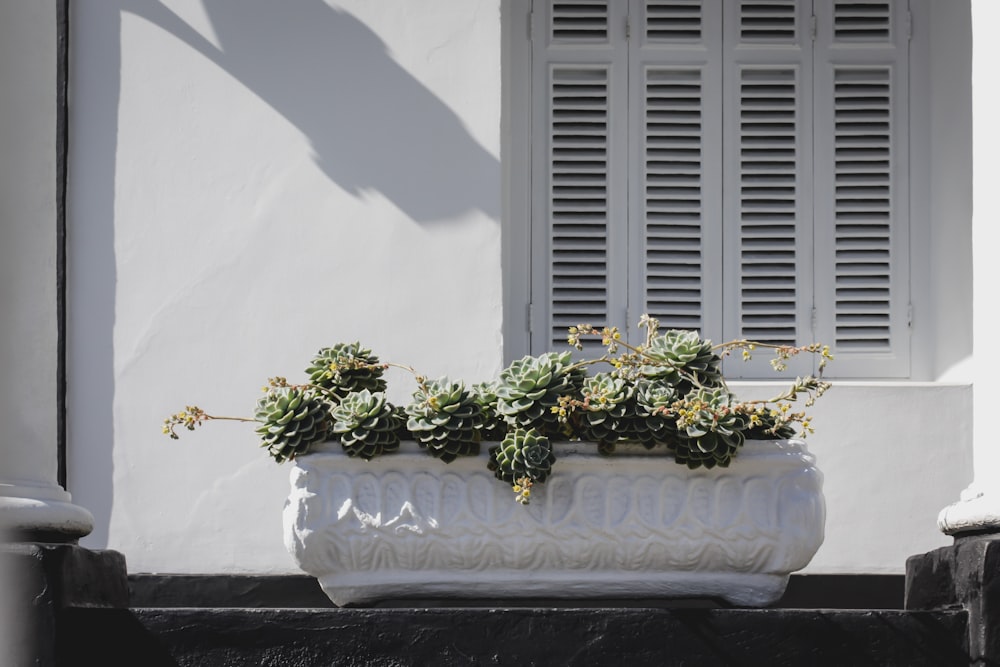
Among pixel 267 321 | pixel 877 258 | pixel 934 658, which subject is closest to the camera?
pixel 934 658

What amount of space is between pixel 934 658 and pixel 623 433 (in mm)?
664

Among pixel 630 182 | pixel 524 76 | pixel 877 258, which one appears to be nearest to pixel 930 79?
pixel 877 258

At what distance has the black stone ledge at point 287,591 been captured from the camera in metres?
4.07

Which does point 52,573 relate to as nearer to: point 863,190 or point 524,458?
point 524,458

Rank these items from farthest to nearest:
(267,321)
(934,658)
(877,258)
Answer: (877,258) < (267,321) < (934,658)

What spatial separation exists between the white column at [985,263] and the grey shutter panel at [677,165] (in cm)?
168

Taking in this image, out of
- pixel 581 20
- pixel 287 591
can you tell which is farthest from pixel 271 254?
pixel 581 20

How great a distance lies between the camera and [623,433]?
257cm

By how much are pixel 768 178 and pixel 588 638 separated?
248 cm

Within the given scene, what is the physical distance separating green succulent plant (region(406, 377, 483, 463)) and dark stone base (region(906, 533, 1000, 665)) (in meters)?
0.90

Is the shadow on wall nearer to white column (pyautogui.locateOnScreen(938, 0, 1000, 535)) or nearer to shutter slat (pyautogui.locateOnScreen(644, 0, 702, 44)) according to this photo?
shutter slat (pyautogui.locateOnScreen(644, 0, 702, 44))

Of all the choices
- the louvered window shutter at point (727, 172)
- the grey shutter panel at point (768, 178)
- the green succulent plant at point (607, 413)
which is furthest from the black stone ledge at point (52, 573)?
the grey shutter panel at point (768, 178)

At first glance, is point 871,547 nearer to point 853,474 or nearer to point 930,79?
point 853,474

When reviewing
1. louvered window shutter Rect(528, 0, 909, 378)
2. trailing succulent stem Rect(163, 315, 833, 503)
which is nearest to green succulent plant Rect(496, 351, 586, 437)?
trailing succulent stem Rect(163, 315, 833, 503)
